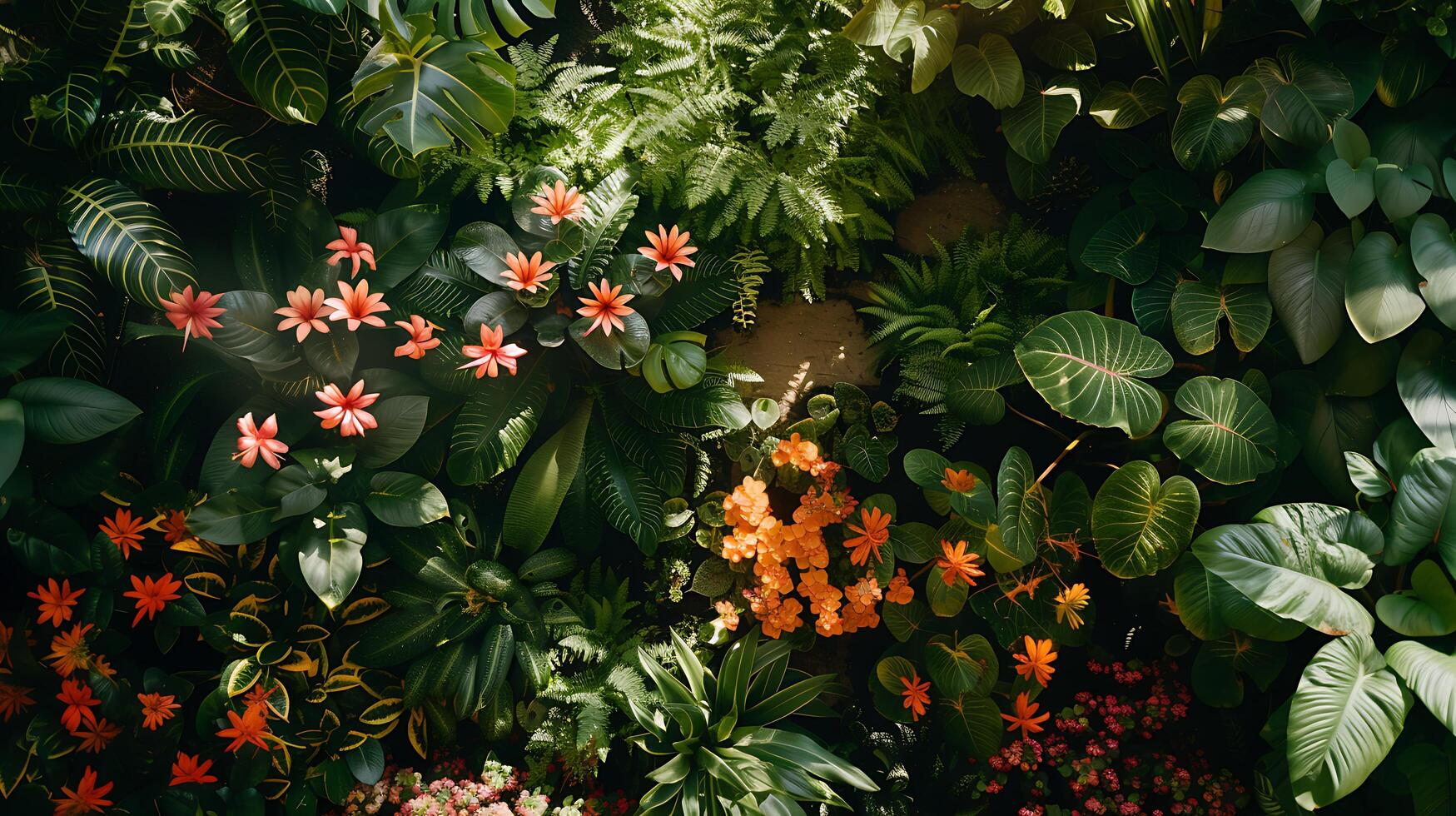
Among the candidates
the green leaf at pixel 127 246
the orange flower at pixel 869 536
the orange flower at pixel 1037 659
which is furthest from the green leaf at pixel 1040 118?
the green leaf at pixel 127 246

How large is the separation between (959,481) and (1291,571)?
0.82 meters

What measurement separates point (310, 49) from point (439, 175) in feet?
1.56

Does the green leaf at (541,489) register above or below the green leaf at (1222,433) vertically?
below

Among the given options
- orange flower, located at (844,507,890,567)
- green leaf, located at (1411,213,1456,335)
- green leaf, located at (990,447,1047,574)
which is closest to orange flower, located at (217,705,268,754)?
orange flower, located at (844,507,890,567)

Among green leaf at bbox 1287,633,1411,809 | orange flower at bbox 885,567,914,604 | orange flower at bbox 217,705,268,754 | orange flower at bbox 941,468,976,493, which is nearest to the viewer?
green leaf at bbox 1287,633,1411,809

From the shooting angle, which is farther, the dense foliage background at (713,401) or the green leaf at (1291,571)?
the dense foliage background at (713,401)

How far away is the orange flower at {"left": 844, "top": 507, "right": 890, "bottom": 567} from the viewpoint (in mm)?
2395

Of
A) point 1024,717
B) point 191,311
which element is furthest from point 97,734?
point 1024,717

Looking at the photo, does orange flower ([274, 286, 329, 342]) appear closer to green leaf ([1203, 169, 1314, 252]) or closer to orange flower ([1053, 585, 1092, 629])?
orange flower ([1053, 585, 1092, 629])

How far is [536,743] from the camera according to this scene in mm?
2457

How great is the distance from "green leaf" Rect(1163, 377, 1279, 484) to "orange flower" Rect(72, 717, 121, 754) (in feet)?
10.4

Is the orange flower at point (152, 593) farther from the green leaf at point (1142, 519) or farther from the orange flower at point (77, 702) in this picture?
the green leaf at point (1142, 519)

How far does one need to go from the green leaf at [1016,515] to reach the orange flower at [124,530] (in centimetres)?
251

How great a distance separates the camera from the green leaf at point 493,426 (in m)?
2.37
